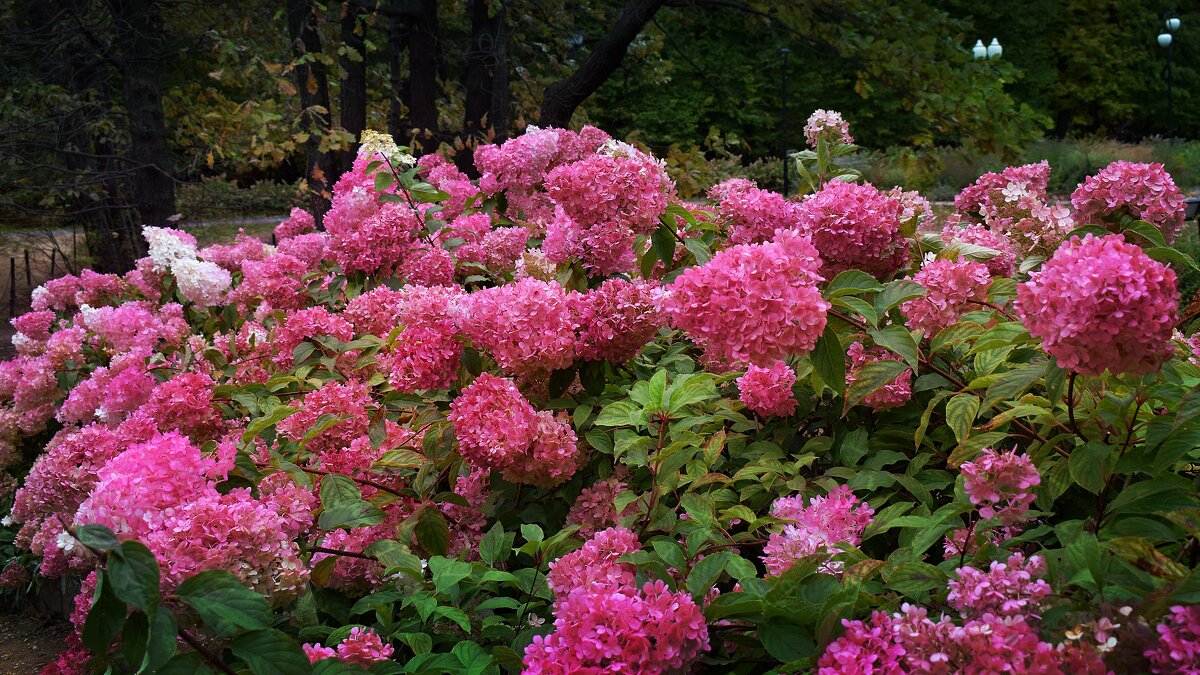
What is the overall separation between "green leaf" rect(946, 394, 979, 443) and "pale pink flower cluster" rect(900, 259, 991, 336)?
209mm

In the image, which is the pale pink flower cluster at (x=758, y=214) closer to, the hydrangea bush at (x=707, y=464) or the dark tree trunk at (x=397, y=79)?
the hydrangea bush at (x=707, y=464)

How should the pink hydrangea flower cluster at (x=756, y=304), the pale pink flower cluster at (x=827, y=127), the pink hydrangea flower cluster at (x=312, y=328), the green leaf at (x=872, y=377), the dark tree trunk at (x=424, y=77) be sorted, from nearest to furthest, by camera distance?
the pink hydrangea flower cluster at (x=756, y=304)
the green leaf at (x=872, y=377)
the pale pink flower cluster at (x=827, y=127)
the pink hydrangea flower cluster at (x=312, y=328)
the dark tree trunk at (x=424, y=77)

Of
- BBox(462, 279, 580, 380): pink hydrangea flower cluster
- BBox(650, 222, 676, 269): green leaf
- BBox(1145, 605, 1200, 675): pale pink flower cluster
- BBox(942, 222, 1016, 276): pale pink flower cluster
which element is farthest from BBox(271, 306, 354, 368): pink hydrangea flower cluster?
BBox(1145, 605, 1200, 675): pale pink flower cluster

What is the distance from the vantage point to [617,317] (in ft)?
6.16

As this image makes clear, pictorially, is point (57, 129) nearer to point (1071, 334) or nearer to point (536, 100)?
point (536, 100)

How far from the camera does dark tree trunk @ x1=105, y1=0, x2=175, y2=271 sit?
7973mm

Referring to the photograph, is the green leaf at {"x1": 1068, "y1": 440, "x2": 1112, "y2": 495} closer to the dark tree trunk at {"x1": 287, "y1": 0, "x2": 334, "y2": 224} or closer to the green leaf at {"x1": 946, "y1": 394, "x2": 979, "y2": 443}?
the green leaf at {"x1": 946, "y1": 394, "x2": 979, "y2": 443}

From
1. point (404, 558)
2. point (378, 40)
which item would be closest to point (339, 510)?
point (404, 558)

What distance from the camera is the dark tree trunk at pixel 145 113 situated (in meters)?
7.97

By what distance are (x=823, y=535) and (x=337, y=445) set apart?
1225mm

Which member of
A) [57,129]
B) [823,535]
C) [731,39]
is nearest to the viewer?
[823,535]

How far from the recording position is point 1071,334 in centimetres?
116

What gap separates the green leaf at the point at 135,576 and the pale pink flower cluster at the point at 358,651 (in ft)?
1.20

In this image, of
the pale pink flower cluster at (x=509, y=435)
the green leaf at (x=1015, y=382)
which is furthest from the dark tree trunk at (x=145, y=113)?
the green leaf at (x=1015, y=382)
